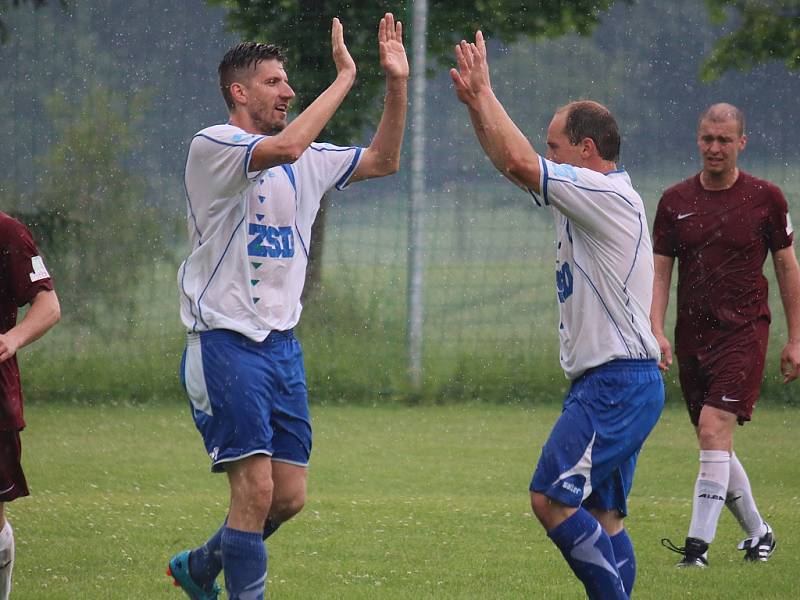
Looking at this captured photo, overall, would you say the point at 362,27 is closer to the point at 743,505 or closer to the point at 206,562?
the point at 743,505

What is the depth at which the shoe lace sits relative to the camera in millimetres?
6180

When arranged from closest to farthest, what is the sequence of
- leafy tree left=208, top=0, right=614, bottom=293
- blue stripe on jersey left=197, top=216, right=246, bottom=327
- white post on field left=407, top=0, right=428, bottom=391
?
blue stripe on jersey left=197, top=216, right=246, bottom=327
white post on field left=407, top=0, right=428, bottom=391
leafy tree left=208, top=0, right=614, bottom=293

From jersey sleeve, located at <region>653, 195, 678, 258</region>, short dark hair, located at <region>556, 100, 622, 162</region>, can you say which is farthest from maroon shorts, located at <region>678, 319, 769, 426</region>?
short dark hair, located at <region>556, 100, 622, 162</region>

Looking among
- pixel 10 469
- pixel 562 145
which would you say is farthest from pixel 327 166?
pixel 10 469

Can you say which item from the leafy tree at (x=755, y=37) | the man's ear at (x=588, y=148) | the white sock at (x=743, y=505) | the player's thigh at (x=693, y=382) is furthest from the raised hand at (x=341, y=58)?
the leafy tree at (x=755, y=37)

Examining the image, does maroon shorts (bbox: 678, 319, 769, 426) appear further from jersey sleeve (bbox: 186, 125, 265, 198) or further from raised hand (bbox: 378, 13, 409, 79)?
jersey sleeve (bbox: 186, 125, 265, 198)

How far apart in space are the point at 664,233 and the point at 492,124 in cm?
251

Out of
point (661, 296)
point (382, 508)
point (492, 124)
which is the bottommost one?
point (382, 508)

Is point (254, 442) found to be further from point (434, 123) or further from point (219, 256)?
point (434, 123)

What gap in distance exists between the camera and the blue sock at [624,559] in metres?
4.93

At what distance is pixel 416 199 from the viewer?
11992mm

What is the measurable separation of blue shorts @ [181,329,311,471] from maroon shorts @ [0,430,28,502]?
2.14 ft

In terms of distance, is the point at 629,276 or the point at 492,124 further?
the point at 629,276

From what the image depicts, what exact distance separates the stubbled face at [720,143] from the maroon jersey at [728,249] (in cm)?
15
